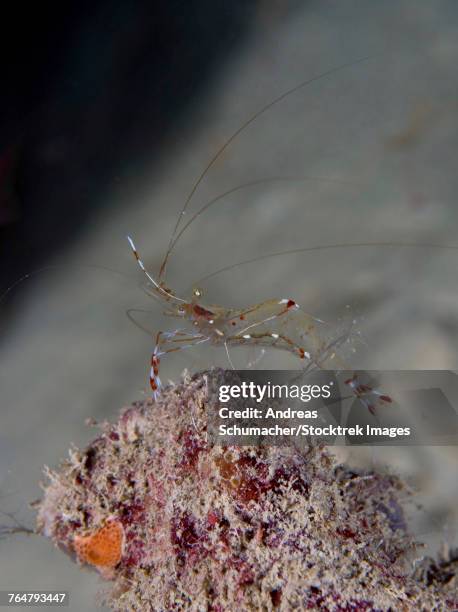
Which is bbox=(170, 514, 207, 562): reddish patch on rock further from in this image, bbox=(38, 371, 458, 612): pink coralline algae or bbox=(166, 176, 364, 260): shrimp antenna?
bbox=(166, 176, 364, 260): shrimp antenna

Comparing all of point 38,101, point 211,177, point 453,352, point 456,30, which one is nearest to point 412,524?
point 453,352

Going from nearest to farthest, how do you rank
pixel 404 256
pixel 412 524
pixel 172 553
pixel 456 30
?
pixel 172 553
pixel 412 524
pixel 404 256
pixel 456 30

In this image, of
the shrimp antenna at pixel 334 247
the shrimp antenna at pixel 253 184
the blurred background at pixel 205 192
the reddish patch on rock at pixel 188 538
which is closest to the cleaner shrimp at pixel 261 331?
the blurred background at pixel 205 192

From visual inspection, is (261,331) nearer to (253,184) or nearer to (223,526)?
(223,526)

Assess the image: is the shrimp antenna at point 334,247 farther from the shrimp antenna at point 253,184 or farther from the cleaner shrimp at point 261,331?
the cleaner shrimp at point 261,331

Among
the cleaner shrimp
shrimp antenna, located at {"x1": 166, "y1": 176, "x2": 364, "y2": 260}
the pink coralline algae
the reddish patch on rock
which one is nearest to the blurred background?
shrimp antenna, located at {"x1": 166, "y1": 176, "x2": 364, "y2": 260}

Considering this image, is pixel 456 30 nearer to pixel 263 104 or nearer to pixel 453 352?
pixel 263 104
